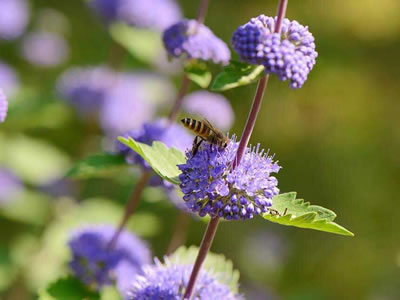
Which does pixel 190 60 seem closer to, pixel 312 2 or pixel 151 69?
pixel 151 69

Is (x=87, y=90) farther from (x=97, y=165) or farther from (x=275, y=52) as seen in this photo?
(x=275, y=52)

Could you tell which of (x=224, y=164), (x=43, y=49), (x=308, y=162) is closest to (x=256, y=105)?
(x=224, y=164)

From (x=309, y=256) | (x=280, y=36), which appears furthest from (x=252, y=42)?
(x=309, y=256)

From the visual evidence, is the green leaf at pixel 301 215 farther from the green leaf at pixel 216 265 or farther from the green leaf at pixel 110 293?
the green leaf at pixel 110 293

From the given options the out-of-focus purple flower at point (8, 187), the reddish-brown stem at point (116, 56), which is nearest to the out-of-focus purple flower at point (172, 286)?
the reddish-brown stem at point (116, 56)

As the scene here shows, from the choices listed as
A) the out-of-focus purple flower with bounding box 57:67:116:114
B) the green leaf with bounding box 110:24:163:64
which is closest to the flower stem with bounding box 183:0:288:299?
the green leaf with bounding box 110:24:163:64

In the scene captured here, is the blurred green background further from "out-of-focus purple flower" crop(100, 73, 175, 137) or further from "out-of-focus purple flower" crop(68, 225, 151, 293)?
"out-of-focus purple flower" crop(68, 225, 151, 293)
